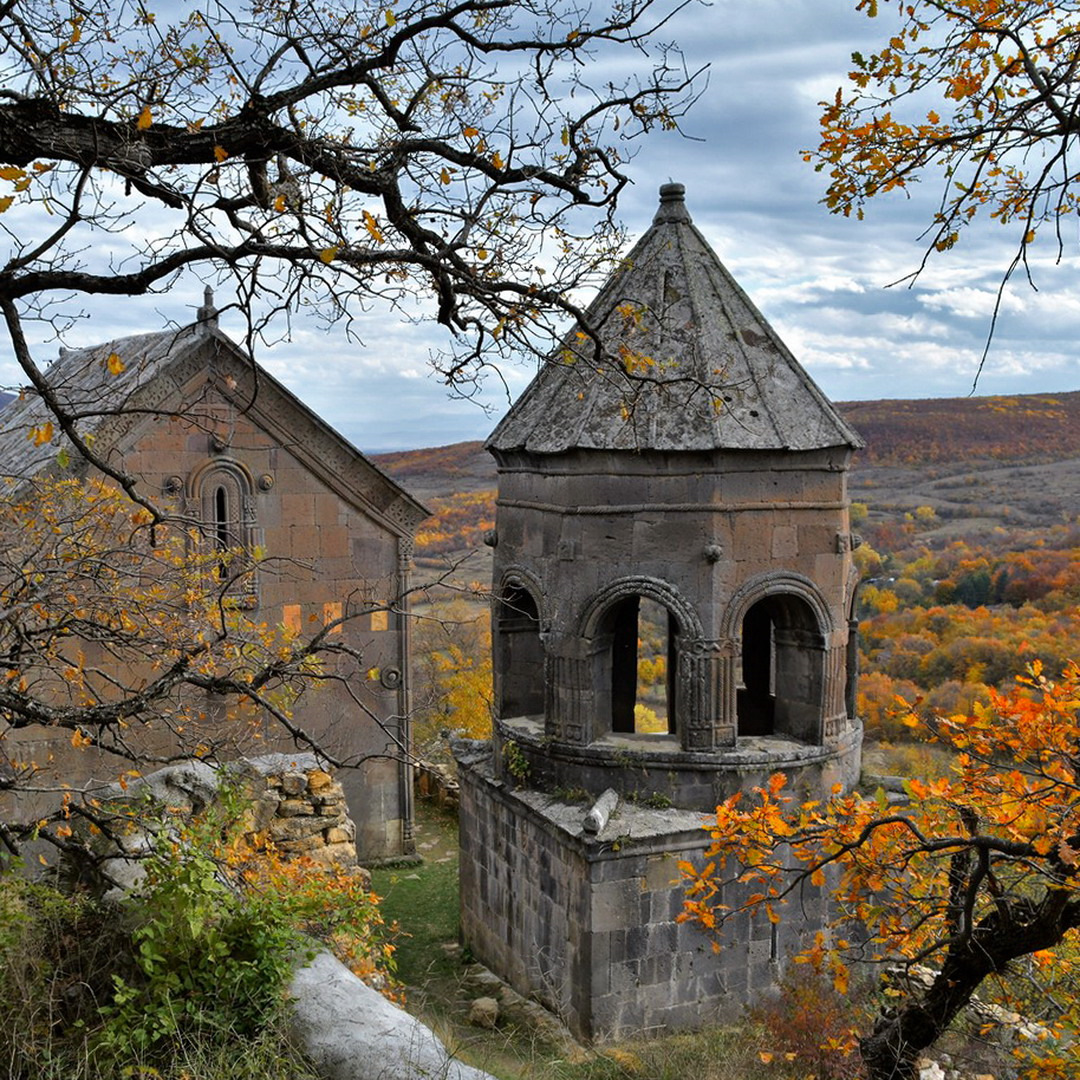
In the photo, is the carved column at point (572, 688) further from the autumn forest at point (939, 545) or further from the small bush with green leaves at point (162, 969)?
the autumn forest at point (939, 545)

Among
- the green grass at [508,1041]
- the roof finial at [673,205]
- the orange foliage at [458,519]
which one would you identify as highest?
the roof finial at [673,205]

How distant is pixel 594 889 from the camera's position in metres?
6.62

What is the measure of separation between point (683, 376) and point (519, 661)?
8.94 ft

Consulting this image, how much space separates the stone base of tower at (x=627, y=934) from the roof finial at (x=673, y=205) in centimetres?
423

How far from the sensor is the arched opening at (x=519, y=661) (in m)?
8.07

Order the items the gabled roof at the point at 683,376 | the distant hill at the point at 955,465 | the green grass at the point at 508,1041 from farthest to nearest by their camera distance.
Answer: the distant hill at the point at 955,465, the gabled roof at the point at 683,376, the green grass at the point at 508,1041

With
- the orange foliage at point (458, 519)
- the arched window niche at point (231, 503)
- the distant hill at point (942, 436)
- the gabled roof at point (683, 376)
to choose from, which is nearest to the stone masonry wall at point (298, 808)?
the gabled roof at point (683, 376)

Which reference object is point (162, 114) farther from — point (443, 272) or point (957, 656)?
point (957, 656)

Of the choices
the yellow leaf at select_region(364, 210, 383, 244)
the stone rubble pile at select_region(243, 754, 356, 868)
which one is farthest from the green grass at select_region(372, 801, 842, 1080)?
the yellow leaf at select_region(364, 210, 383, 244)

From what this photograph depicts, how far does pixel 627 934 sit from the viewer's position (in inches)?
263

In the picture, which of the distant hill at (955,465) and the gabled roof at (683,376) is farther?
the distant hill at (955,465)

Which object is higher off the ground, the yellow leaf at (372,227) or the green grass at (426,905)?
the yellow leaf at (372,227)

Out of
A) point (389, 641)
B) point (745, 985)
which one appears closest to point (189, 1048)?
point (745, 985)

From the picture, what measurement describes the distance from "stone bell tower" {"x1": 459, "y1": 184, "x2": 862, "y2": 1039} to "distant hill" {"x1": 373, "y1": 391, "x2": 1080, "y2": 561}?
23.3 meters
